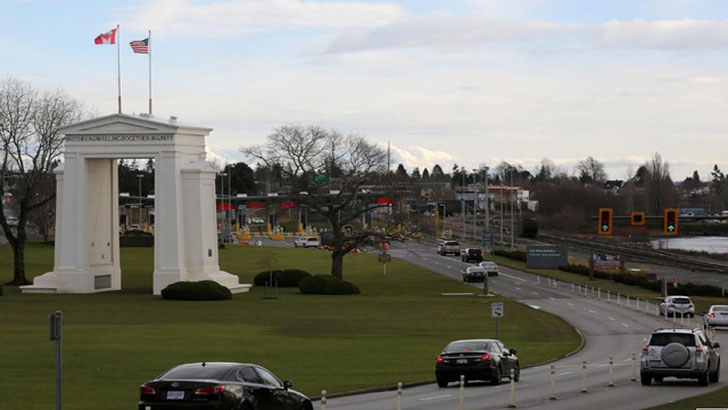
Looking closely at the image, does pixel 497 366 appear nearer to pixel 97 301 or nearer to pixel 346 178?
pixel 97 301

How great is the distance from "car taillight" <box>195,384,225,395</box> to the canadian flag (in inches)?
2375

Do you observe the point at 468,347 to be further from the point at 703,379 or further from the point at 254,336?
the point at 254,336

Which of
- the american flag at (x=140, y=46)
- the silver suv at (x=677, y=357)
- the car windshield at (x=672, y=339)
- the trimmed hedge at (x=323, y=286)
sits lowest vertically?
the trimmed hedge at (x=323, y=286)

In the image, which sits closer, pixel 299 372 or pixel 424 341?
pixel 299 372

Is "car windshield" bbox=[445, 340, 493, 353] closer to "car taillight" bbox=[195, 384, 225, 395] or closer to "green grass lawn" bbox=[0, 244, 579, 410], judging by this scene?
"green grass lawn" bbox=[0, 244, 579, 410]

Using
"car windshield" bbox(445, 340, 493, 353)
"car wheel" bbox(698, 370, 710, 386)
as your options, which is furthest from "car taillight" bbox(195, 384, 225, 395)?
"car wheel" bbox(698, 370, 710, 386)

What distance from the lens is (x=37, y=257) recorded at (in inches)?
4537

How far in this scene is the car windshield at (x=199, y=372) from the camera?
20.0m

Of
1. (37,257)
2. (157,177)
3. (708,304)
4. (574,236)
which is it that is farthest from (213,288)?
(574,236)

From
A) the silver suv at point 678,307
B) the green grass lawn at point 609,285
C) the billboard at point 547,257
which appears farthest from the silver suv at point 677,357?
the billboard at point 547,257

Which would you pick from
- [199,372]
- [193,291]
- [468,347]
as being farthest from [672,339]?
[193,291]

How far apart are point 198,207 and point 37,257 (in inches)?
1830

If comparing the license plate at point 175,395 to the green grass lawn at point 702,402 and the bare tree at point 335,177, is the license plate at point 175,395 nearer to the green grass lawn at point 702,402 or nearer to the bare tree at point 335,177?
the green grass lawn at point 702,402

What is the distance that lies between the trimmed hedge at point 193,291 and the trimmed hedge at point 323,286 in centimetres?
871
